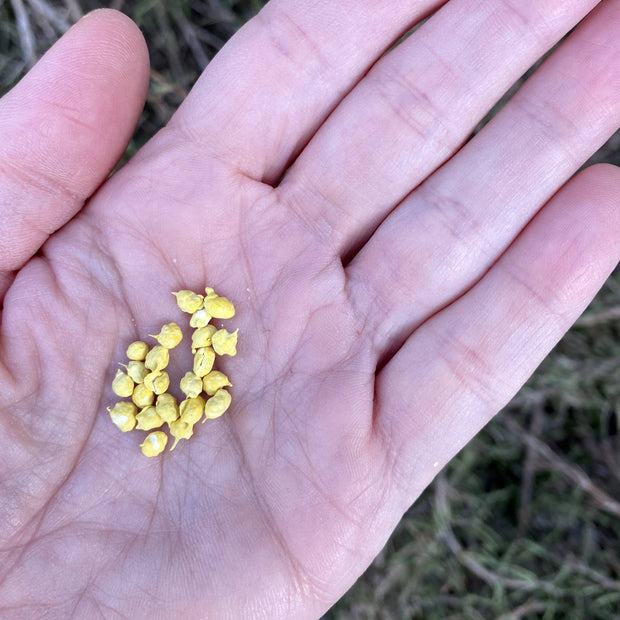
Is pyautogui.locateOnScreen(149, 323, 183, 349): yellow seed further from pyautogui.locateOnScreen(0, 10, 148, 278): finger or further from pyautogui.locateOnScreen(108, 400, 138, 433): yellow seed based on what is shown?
pyautogui.locateOnScreen(0, 10, 148, 278): finger

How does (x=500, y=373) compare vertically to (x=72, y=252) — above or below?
above

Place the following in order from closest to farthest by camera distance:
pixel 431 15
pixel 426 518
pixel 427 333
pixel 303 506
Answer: pixel 303 506 → pixel 427 333 → pixel 431 15 → pixel 426 518

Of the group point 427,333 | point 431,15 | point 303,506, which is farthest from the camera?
point 431,15

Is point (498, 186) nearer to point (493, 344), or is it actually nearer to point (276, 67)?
point (493, 344)

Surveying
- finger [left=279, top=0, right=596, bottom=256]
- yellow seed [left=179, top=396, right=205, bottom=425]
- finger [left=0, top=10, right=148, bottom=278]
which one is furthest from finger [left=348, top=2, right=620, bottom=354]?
finger [left=0, top=10, right=148, bottom=278]

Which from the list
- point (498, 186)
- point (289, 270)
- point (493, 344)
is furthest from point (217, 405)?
point (498, 186)

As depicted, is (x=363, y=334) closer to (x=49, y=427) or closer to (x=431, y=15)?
(x=49, y=427)

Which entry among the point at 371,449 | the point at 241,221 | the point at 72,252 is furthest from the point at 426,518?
the point at 72,252

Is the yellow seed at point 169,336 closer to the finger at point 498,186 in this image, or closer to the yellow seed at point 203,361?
the yellow seed at point 203,361
